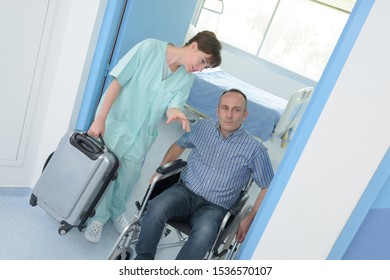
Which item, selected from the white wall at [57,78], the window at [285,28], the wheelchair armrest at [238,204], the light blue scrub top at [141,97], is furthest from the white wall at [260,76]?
the white wall at [57,78]

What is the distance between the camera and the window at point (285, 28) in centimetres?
584

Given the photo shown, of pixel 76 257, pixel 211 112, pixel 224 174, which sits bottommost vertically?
pixel 76 257

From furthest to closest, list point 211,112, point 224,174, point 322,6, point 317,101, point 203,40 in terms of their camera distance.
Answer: point 322,6, point 211,112, point 224,174, point 203,40, point 317,101

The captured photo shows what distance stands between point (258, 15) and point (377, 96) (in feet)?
18.0

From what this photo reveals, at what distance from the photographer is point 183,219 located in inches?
77.1

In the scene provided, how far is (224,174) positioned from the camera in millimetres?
2008

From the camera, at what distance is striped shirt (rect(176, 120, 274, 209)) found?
1.99 meters

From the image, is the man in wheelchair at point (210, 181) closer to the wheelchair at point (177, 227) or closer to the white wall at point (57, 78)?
the wheelchair at point (177, 227)

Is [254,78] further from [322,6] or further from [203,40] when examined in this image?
[203,40]

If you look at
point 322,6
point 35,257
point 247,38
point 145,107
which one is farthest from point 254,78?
point 35,257

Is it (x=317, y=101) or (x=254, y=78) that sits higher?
(x=317, y=101)

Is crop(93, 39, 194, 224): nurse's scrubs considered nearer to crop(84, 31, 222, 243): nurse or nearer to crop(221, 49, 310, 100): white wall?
crop(84, 31, 222, 243): nurse

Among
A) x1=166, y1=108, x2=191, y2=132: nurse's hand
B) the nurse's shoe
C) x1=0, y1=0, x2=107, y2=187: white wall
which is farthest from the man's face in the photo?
the nurse's shoe
